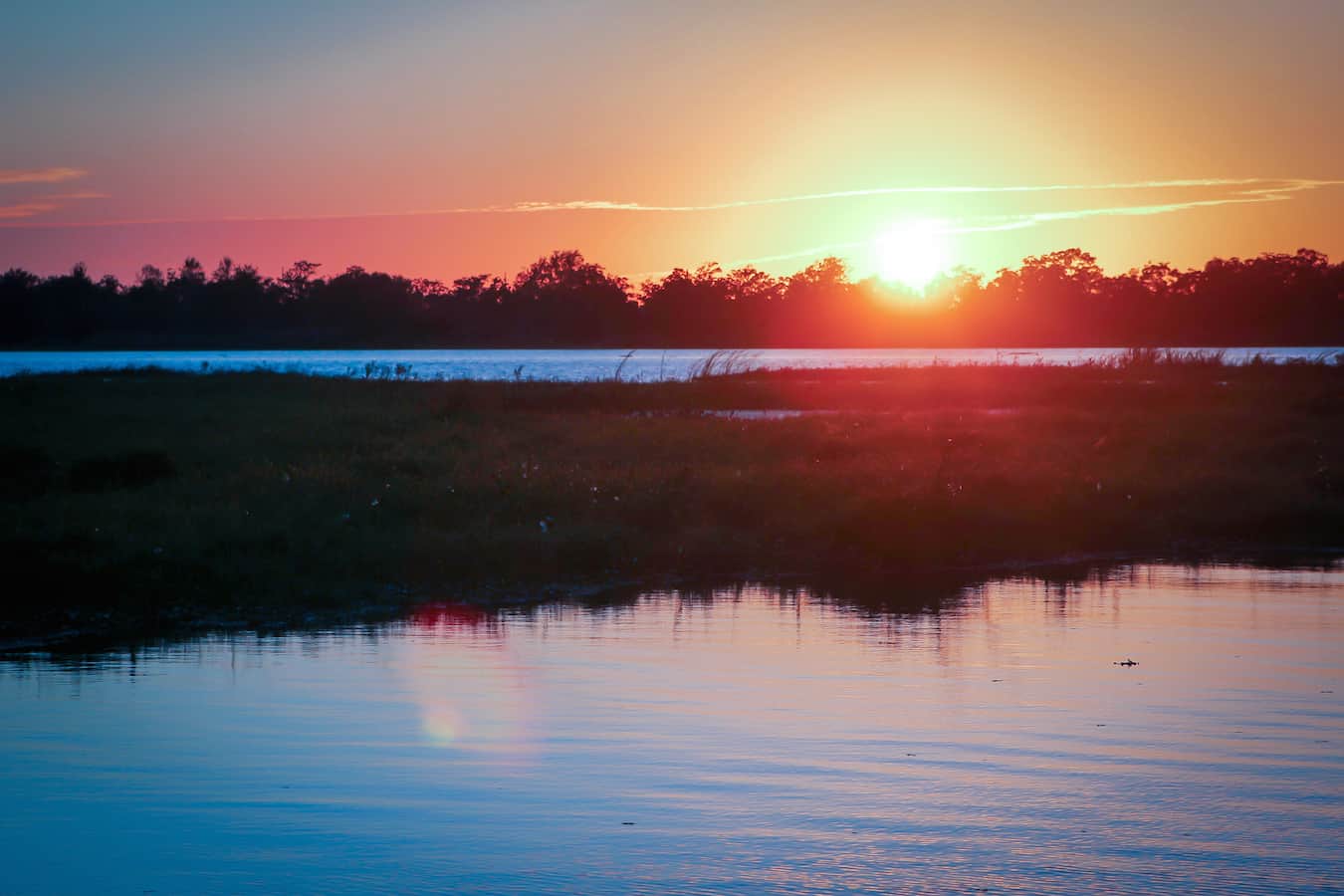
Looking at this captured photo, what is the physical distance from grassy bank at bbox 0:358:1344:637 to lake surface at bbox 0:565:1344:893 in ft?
7.72

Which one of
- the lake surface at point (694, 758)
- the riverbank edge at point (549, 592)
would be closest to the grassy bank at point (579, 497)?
the riverbank edge at point (549, 592)

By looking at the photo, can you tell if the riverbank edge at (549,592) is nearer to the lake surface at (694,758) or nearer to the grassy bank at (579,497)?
the grassy bank at (579,497)

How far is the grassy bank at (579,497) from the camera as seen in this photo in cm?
1496

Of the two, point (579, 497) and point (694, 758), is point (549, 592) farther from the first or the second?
point (694, 758)

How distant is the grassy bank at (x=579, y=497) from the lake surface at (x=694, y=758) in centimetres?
235

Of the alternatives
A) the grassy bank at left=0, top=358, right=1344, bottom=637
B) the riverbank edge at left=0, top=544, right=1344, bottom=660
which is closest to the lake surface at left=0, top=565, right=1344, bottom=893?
the riverbank edge at left=0, top=544, right=1344, bottom=660

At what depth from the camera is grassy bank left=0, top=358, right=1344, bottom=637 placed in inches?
589

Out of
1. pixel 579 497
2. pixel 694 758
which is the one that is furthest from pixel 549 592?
pixel 694 758

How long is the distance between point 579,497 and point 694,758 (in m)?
10.2

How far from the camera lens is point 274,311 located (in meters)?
127

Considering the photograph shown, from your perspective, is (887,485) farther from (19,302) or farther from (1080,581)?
(19,302)

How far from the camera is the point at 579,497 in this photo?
18.6 meters

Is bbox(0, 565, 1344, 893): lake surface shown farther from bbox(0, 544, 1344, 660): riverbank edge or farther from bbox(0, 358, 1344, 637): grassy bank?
bbox(0, 358, 1344, 637): grassy bank

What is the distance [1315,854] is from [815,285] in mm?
138435
